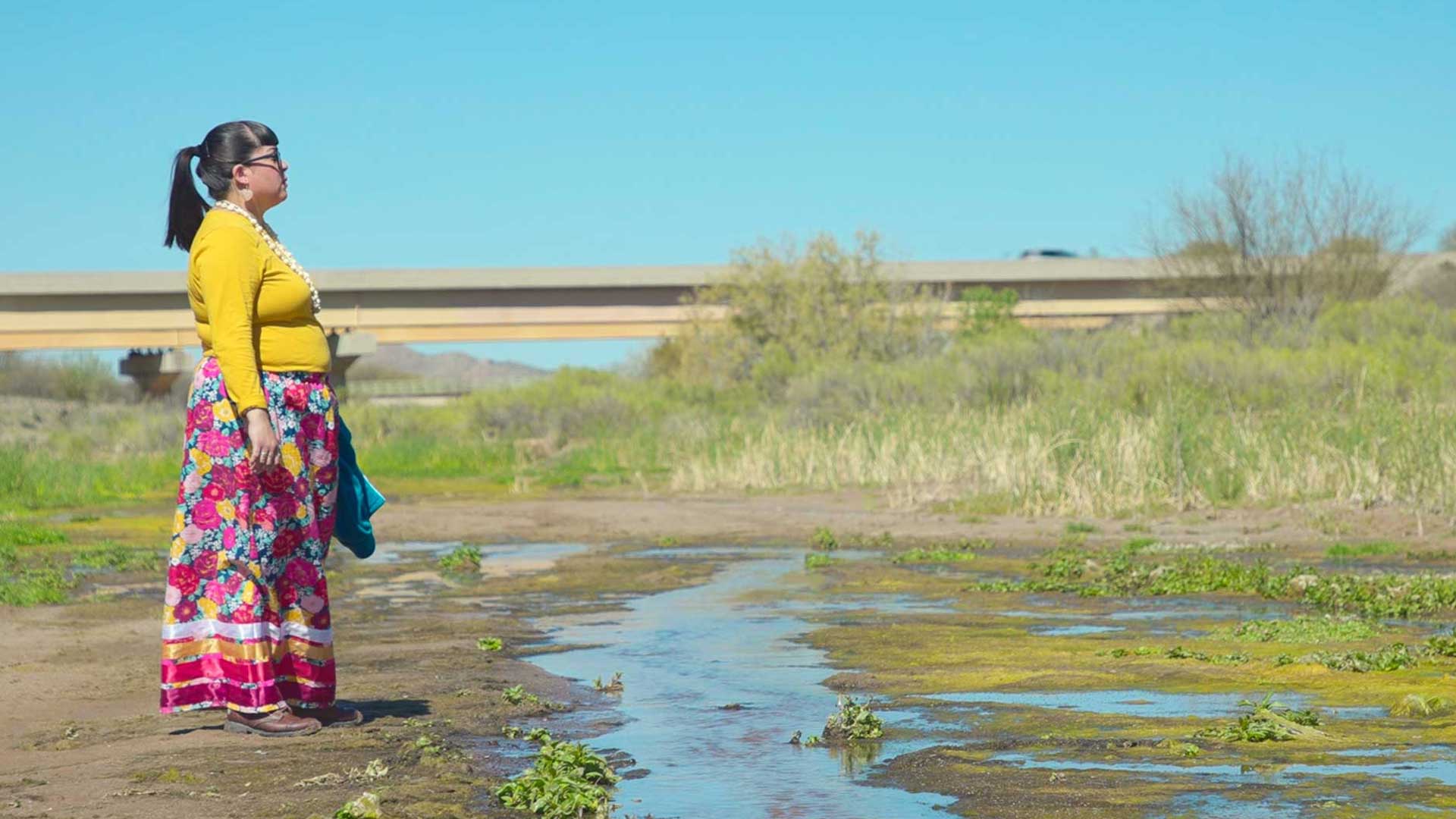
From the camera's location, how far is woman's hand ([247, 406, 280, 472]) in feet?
22.4

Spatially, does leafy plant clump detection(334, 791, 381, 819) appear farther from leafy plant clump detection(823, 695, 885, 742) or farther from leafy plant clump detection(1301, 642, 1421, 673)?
leafy plant clump detection(1301, 642, 1421, 673)

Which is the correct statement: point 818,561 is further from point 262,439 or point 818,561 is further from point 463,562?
point 262,439

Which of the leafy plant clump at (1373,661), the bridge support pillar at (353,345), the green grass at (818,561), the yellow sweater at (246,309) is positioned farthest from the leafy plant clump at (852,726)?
the bridge support pillar at (353,345)

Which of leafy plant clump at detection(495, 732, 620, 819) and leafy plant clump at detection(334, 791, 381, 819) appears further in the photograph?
leafy plant clump at detection(495, 732, 620, 819)

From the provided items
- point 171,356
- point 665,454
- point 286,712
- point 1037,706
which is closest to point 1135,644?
point 1037,706

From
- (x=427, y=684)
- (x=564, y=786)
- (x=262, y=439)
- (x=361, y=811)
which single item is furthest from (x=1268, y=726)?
(x=427, y=684)

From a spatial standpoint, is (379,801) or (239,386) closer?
(379,801)

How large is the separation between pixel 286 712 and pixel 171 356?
61.2 metres

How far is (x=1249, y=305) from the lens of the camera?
38.3 metres

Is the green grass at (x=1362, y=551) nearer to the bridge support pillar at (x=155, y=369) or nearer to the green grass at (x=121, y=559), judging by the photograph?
the green grass at (x=121, y=559)

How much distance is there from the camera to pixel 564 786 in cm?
582

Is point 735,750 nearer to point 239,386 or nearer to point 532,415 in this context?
point 239,386

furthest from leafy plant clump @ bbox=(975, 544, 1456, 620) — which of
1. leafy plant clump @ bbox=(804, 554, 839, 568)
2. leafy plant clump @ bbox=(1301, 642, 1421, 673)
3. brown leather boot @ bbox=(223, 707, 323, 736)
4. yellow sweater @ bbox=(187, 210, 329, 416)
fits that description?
yellow sweater @ bbox=(187, 210, 329, 416)

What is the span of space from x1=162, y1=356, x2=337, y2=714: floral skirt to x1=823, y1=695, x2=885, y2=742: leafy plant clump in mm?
2123
